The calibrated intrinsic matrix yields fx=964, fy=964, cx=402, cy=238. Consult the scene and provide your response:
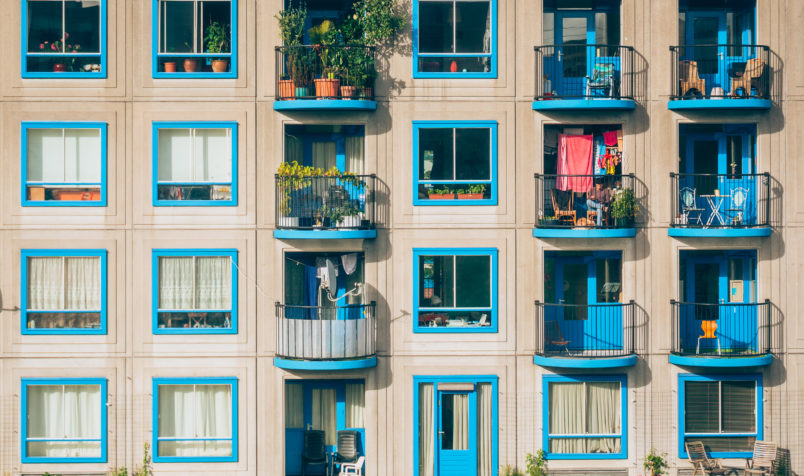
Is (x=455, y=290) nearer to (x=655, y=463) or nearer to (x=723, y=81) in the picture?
(x=655, y=463)

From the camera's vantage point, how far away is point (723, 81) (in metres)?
24.7

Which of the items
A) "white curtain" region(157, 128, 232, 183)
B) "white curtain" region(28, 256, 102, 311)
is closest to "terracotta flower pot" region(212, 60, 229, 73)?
"white curtain" region(157, 128, 232, 183)

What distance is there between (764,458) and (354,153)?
12.6 m

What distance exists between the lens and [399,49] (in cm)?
2395

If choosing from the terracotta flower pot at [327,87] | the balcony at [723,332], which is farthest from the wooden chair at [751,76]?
the terracotta flower pot at [327,87]

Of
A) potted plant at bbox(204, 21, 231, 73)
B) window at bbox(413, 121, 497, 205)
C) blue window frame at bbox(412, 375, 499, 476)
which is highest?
potted plant at bbox(204, 21, 231, 73)

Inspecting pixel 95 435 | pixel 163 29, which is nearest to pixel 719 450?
pixel 95 435

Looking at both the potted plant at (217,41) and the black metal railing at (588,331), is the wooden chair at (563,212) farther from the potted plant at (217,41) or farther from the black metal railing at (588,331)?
the potted plant at (217,41)

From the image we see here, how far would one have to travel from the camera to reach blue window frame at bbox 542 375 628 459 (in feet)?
78.8

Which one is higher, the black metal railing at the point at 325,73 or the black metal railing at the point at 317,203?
the black metal railing at the point at 325,73

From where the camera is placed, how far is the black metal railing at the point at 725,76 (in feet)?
78.7

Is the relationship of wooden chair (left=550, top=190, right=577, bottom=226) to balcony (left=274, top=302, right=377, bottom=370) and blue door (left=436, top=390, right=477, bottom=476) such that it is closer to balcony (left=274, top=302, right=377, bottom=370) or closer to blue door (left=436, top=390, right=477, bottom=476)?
blue door (left=436, top=390, right=477, bottom=476)

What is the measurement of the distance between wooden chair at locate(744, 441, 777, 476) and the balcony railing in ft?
31.9

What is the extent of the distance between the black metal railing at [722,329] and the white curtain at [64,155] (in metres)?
14.8
